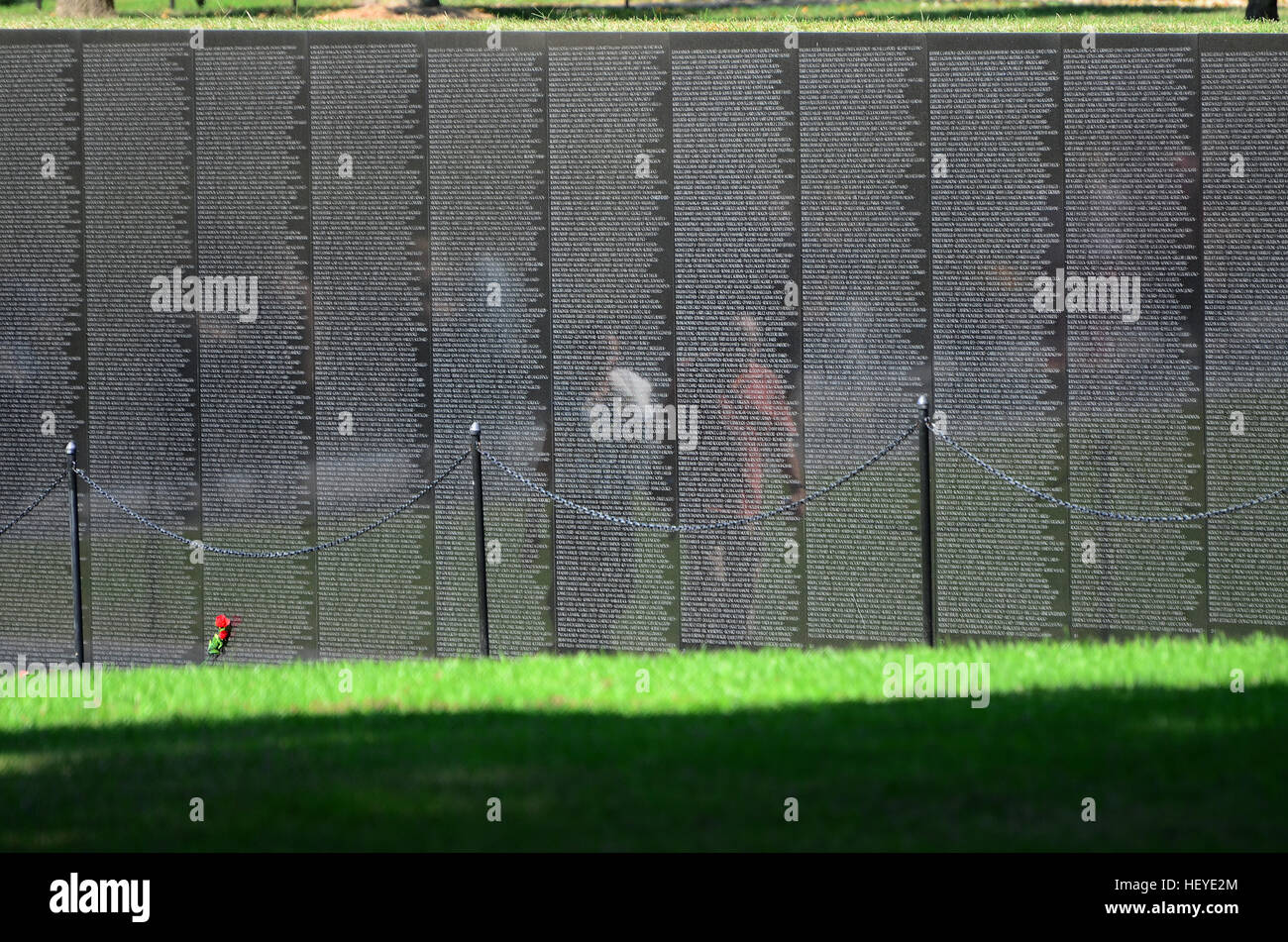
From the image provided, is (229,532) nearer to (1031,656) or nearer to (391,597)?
(391,597)

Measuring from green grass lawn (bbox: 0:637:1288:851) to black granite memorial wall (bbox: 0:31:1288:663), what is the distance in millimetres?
2118

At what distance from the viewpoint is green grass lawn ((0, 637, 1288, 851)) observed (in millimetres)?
5285

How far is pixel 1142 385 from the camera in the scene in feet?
33.7

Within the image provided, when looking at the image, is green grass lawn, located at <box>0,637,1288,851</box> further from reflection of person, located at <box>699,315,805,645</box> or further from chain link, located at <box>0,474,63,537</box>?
chain link, located at <box>0,474,63,537</box>

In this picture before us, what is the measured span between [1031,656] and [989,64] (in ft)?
13.4

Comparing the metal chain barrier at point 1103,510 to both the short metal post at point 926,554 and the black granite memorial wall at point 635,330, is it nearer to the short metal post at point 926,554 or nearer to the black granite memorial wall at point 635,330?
the black granite memorial wall at point 635,330

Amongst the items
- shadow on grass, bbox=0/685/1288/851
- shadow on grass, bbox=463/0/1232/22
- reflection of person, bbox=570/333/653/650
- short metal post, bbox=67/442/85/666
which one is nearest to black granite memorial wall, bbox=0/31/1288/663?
reflection of person, bbox=570/333/653/650

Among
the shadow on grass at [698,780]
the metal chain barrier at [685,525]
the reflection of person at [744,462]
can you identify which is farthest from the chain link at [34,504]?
the reflection of person at [744,462]

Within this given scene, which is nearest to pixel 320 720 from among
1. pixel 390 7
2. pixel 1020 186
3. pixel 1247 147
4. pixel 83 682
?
pixel 83 682

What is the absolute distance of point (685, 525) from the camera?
10.8m

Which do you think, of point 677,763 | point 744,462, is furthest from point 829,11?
point 677,763

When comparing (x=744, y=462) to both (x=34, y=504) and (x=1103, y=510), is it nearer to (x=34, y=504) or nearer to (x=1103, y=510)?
(x=1103, y=510)

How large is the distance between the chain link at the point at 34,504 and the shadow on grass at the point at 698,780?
4433 mm

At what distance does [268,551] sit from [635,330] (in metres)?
3.08
